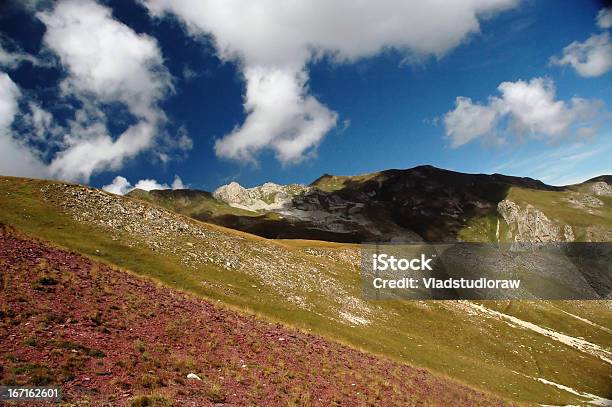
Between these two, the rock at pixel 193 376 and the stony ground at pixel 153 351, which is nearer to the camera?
the stony ground at pixel 153 351

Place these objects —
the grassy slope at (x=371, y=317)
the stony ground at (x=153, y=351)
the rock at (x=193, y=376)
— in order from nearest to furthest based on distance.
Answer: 1. the stony ground at (x=153, y=351)
2. the rock at (x=193, y=376)
3. the grassy slope at (x=371, y=317)

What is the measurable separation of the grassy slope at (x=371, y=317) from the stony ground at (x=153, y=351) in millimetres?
9476

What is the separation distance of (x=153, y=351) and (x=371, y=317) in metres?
43.8

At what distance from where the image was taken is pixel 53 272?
2736 cm

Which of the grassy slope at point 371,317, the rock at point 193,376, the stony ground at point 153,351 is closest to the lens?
the stony ground at point 153,351

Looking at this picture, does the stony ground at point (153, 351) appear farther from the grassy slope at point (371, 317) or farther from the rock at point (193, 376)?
the grassy slope at point (371, 317)

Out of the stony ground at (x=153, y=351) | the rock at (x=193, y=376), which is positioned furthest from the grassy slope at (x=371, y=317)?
the rock at (x=193, y=376)

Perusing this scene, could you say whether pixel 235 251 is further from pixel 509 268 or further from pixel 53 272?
pixel 509 268

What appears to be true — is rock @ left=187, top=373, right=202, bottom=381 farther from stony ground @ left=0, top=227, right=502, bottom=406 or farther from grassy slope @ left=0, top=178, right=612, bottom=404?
grassy slope @ left=0, top=178, right=612, bottom=404

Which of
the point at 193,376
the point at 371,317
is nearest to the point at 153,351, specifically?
the point at 193,376

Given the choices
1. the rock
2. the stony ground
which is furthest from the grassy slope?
the rock

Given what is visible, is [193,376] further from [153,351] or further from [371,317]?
[371,317]

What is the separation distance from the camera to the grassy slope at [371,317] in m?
44.1

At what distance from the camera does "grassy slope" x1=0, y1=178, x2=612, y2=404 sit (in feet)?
145
